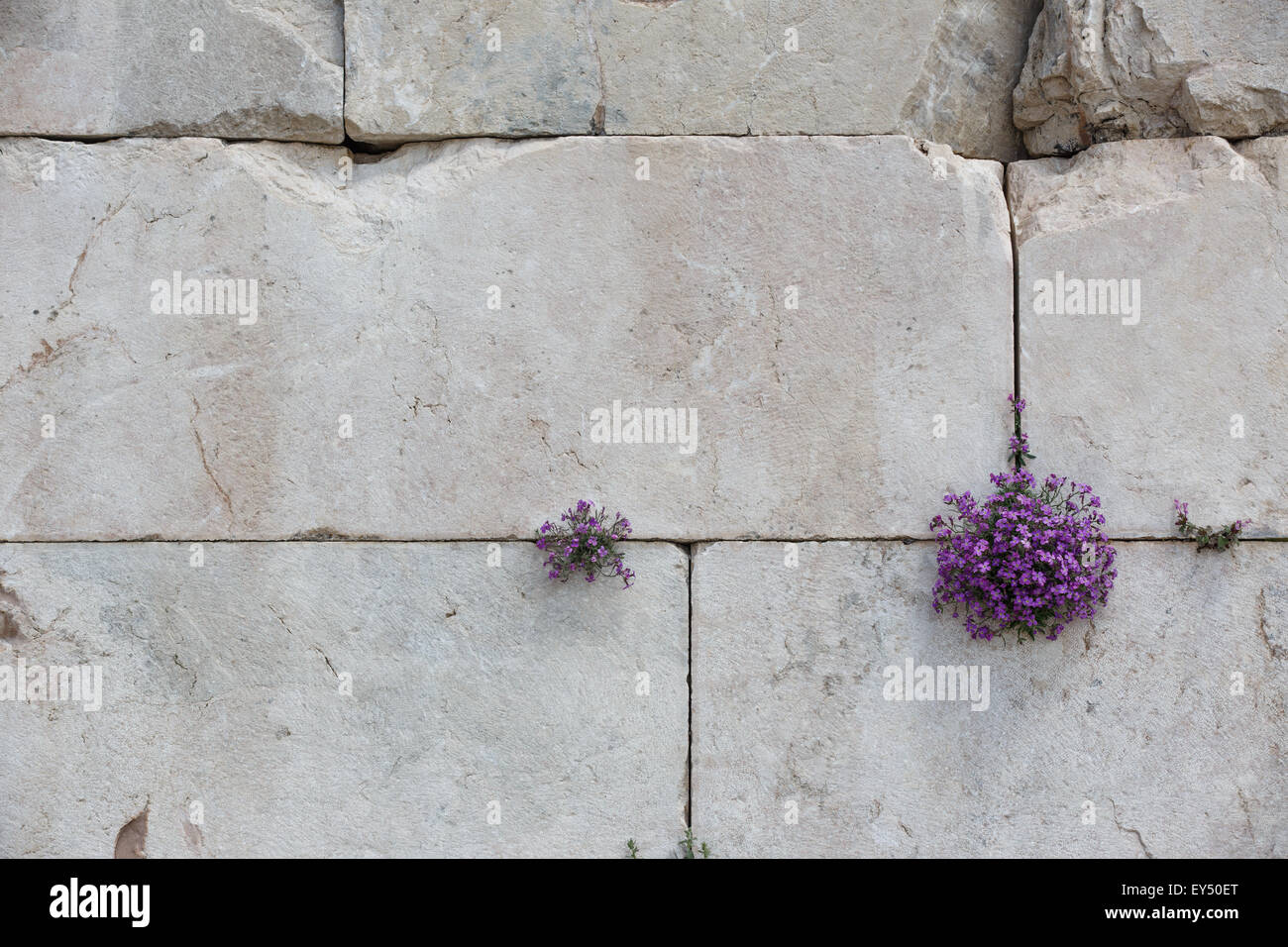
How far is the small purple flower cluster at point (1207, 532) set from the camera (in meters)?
3.59

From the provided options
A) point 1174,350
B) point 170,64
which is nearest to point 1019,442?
point 1174,350

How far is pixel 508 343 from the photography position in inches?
144

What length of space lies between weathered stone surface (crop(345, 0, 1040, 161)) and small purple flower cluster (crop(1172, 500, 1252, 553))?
5.93 feet

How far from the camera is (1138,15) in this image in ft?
12.1

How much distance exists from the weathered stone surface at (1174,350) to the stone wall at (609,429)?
2cm

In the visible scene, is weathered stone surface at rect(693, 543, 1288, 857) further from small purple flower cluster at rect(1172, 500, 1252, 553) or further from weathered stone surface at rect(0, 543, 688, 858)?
weathered stone surface at rect(0, 543, 688, 858)

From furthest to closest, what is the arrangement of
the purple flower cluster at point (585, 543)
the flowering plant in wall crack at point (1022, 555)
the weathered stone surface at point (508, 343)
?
the weathered stone surface at point (508, 343) < the purple flower cluster at point (585, 543) < the flowering plant in wall crack at point (1022, 555)

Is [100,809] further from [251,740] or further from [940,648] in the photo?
[940,648]

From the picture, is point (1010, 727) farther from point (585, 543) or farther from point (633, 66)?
point (633, 66)

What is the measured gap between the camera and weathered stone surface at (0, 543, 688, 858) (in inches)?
141

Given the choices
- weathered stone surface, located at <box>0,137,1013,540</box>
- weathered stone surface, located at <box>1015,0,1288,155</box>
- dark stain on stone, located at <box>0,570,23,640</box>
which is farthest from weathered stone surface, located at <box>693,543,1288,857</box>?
dark stain on stone, located at <box>0,570,23,640</box>

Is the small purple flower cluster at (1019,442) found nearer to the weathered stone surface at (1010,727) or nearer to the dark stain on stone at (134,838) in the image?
the weathered stone surface at (1010,727)

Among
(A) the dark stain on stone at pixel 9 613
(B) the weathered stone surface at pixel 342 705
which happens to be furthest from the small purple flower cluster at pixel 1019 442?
(A) the dark stain on stone at pixel 9 613

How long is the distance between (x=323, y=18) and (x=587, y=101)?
1.09m
